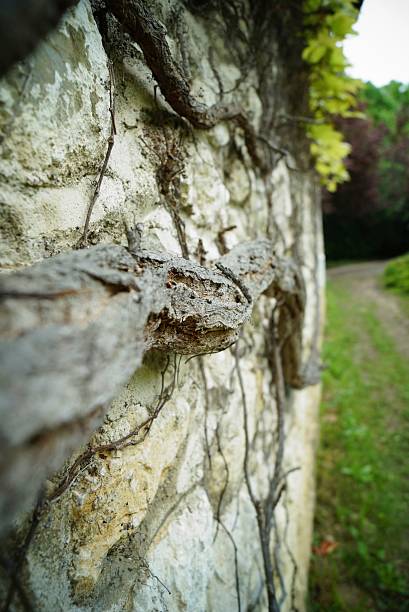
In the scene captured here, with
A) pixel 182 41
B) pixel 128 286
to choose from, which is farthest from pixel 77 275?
pixel 182 41

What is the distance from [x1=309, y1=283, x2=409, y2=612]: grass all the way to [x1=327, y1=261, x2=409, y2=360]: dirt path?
0.55m

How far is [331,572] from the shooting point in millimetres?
2131

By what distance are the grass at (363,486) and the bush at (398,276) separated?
266cm

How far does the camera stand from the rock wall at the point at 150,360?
599mm

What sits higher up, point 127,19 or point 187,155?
point 127,19

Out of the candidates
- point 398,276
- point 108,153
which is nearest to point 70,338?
point 108,153

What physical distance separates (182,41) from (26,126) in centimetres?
69

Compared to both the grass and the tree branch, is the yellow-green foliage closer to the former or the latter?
the tree branch

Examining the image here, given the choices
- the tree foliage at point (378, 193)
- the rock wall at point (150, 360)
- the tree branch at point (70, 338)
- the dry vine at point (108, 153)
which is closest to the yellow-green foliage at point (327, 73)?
the rock wall at point (150, 360)

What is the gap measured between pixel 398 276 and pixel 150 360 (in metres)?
7.38

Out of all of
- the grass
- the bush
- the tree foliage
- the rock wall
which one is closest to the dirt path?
the bush

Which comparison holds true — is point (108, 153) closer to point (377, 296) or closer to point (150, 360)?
point (150, 360)

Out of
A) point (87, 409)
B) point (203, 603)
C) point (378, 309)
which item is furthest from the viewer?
point (378, 309)

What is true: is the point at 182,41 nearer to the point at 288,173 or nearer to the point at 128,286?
the point at 128,286
